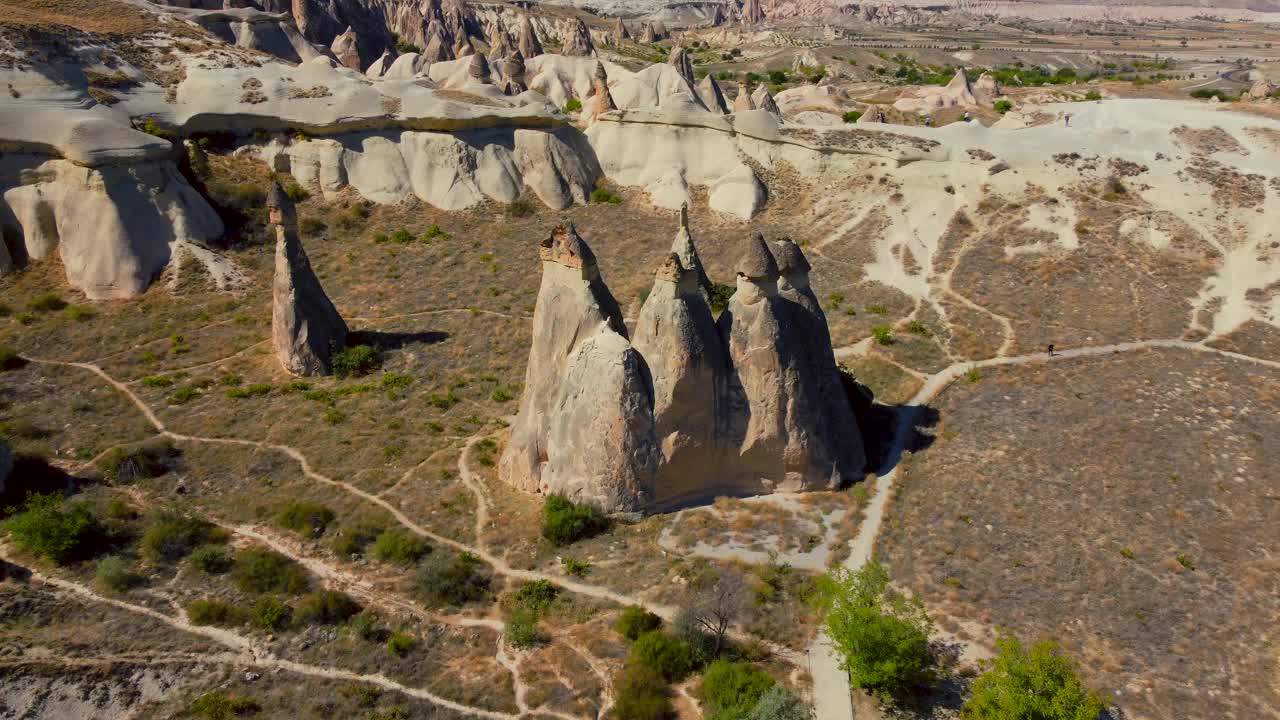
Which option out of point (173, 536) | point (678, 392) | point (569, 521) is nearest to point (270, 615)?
point (173, 536)

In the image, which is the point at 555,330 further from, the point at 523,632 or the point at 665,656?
the point at 665,656

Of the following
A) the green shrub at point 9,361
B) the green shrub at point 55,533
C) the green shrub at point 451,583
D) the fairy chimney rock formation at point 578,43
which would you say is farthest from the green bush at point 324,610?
the fairy chimney rock formation at point 578,43

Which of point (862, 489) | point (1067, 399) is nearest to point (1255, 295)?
point (1067, 399)

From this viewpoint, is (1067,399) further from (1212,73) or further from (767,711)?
(1212,73)

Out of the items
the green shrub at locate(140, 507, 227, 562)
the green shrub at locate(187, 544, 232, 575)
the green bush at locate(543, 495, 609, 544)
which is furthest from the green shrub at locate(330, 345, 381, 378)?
the green bush at locate(543, 495, 609, 544)

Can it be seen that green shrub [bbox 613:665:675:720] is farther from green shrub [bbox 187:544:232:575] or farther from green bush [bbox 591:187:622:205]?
green bush [bbox 591:187:622:205]

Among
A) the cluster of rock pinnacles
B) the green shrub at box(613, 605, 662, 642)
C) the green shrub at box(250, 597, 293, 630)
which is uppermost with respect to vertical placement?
the cluster of rock pinnacles
